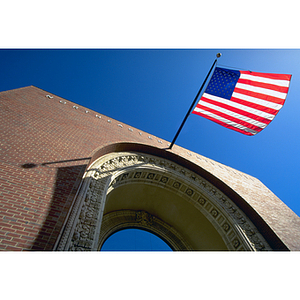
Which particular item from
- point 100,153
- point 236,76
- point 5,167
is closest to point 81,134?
point 100,153

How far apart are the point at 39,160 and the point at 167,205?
231 inches

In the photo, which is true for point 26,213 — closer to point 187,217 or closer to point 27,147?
point 27,147

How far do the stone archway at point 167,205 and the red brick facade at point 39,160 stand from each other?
29.0 inches

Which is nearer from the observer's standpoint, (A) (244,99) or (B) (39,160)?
(B) (39,160)

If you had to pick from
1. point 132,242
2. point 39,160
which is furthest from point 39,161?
point 132,242

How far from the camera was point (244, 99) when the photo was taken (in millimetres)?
6836

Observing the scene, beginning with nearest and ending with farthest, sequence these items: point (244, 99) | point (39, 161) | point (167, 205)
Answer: point (39, 161)
point (244, 99)
point (167, 205)

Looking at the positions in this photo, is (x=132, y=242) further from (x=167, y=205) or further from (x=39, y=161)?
(x=39, y=161)

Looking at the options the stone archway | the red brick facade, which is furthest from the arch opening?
the red brick facade

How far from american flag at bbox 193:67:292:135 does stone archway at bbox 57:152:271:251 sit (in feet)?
9.36

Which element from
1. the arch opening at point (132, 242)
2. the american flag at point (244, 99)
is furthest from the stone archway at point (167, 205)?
the american flag at point (244, 99)

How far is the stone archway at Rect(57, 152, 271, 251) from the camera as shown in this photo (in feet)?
21.7

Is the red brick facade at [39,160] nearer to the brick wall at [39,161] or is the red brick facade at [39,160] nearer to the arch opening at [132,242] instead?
the brick wall at [39,161]

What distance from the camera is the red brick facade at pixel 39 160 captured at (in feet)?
10.9
